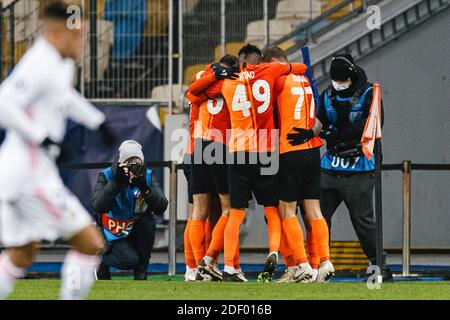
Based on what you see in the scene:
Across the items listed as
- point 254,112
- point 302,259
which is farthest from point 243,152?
point 302,259

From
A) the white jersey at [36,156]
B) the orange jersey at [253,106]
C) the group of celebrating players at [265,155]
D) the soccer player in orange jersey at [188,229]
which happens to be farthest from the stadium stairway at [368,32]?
the white jersey at [36,156]

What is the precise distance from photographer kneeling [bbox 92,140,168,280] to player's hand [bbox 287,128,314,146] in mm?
1508

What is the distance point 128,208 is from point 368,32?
6.43m

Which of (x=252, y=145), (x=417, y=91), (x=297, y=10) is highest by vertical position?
(x=297, y=10)

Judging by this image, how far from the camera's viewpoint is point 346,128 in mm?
12172

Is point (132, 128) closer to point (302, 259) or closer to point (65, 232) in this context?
point (302, 259)

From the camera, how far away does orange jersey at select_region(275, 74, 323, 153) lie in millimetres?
11820

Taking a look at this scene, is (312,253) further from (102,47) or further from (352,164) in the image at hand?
(102,47)

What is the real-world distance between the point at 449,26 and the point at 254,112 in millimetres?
7198

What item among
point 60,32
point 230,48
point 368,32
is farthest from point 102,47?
point 60,32

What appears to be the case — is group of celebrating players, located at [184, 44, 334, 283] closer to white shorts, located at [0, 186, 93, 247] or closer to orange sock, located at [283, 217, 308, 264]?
orange sock, located at [283, 217, 308, 264]

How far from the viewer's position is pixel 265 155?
11.9 metres

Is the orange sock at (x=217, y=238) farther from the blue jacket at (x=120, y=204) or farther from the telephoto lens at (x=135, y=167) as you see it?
the telephoto lens at (x=135, y=167)

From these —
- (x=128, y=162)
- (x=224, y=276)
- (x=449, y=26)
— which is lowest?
(x=224, y=276)
